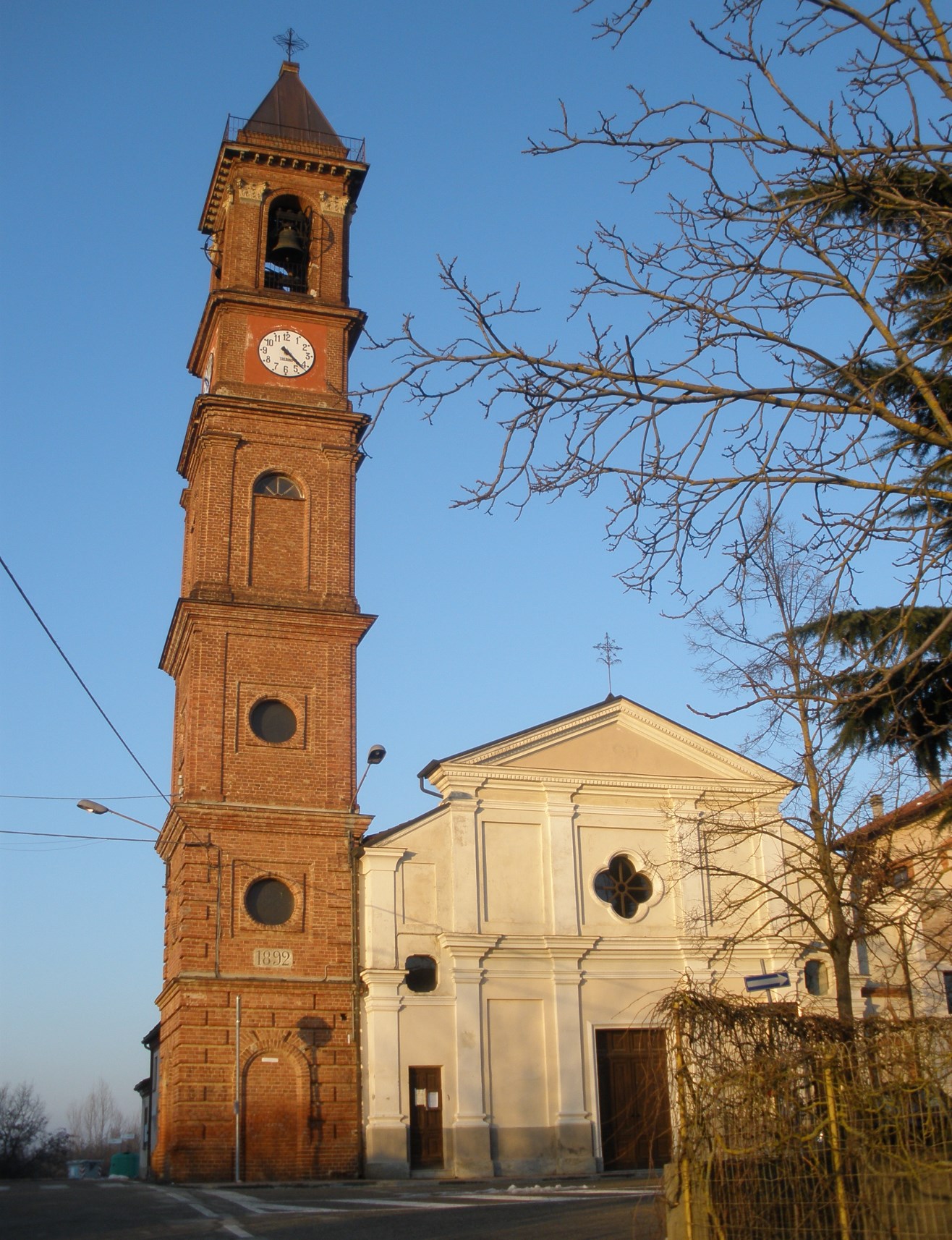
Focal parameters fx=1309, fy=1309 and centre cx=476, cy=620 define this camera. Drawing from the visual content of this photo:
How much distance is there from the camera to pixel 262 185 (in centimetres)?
2967

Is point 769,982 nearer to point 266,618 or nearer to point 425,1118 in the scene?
point 425,1118

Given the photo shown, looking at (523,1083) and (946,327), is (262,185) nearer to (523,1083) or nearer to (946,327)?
(523,1083)

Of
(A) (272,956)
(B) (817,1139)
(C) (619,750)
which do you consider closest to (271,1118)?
(A) (272,956)

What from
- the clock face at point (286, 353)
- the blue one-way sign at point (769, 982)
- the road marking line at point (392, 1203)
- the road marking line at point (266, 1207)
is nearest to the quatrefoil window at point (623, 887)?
the road marking line at point (392, 1203)

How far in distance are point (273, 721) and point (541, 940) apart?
6.99 meters

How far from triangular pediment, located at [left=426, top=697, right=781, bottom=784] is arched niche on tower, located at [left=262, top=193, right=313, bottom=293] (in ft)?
37.9

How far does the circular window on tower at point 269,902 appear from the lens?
2486cm

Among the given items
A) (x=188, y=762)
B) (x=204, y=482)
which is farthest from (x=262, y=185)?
(x=188, y=762)

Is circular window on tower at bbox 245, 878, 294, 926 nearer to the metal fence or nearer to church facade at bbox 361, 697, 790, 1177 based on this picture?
church facade at bbox 361, 697, 790, 1177

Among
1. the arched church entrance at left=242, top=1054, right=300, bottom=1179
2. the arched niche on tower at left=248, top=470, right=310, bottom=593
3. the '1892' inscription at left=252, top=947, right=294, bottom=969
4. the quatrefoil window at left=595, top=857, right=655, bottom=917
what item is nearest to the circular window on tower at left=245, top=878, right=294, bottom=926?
the '1892' inscription at left=252, top=947, right=294, bottom=969

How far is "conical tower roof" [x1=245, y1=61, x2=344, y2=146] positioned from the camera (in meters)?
30.6

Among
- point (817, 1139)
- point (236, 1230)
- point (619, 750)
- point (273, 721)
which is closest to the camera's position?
point (817, 1139)

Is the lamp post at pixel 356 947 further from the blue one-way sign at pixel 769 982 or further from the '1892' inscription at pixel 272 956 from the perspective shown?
the blue one-way sign at pixel 769 982

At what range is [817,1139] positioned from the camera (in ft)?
25.9
